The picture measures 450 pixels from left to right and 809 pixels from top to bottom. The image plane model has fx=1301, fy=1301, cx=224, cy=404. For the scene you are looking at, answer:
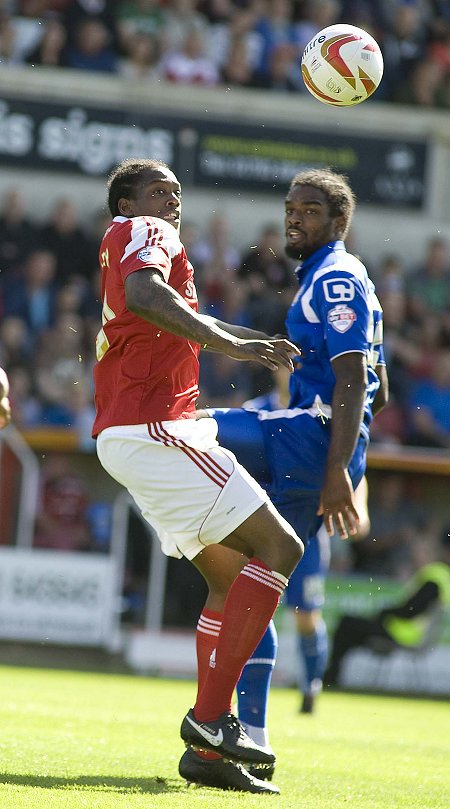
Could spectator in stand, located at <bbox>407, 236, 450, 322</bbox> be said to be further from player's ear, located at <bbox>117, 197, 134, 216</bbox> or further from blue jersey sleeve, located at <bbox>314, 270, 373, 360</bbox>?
player's ear, located at <bbox>117, 197, 134, 216</bbox>

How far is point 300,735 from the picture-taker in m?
7.55

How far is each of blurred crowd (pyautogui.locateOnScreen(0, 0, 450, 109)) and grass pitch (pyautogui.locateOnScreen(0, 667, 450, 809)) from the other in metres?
9.80

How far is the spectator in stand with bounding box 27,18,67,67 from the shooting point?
17.4 m

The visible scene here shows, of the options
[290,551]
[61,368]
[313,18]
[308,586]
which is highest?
[313,18]

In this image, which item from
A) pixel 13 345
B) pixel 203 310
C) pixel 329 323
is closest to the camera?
pixel 329 323

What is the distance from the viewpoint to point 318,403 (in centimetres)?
584

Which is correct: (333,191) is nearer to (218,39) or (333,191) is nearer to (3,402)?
(3,402)

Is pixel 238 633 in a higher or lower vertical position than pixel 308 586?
higher

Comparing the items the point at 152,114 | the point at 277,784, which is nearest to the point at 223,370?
the point at 152,114

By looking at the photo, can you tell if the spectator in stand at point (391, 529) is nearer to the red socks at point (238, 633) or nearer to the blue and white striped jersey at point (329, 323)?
the blue and white striped jersey at point (329, 323)

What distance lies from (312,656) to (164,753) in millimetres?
3433

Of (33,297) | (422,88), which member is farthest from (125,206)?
(422,88)

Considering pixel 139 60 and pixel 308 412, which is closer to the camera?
pixel 308 412

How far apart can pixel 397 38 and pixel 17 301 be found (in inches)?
289
